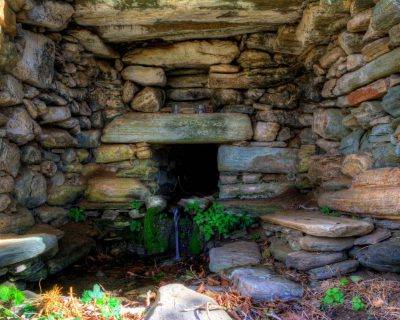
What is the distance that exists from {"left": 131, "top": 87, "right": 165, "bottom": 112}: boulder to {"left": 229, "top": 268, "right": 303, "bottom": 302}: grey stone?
103 inches

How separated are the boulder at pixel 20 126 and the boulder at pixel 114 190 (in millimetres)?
1271

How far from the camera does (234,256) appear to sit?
3.87 meters

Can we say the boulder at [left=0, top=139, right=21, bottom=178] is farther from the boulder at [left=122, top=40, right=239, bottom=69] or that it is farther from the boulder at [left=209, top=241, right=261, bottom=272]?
the boulder at [left=209, top=241, right=261, bottom=272]

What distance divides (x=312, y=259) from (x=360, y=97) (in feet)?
5.18

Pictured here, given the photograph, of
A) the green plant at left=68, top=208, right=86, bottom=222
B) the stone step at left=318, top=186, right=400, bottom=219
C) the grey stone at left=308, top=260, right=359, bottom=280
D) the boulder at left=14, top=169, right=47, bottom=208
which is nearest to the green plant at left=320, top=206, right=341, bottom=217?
the stone step at left=318, top=186, right=400, bottom=219

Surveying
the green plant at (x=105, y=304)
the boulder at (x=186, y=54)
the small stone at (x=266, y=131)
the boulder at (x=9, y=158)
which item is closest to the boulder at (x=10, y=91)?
the boulder at (x=9, y=158)

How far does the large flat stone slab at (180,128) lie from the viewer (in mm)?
4941

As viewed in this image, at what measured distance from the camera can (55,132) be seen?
4305 mm

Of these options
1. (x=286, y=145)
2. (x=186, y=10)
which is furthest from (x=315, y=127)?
(x=186, y=10)

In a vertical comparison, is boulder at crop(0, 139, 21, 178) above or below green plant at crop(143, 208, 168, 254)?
above

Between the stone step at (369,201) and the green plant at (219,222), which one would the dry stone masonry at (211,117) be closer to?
the stone step at (369,201)

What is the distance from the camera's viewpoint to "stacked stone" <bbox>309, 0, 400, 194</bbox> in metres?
3.08

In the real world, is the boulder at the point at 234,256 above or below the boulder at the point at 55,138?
below

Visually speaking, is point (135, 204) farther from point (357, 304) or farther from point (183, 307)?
point (357, 304)
